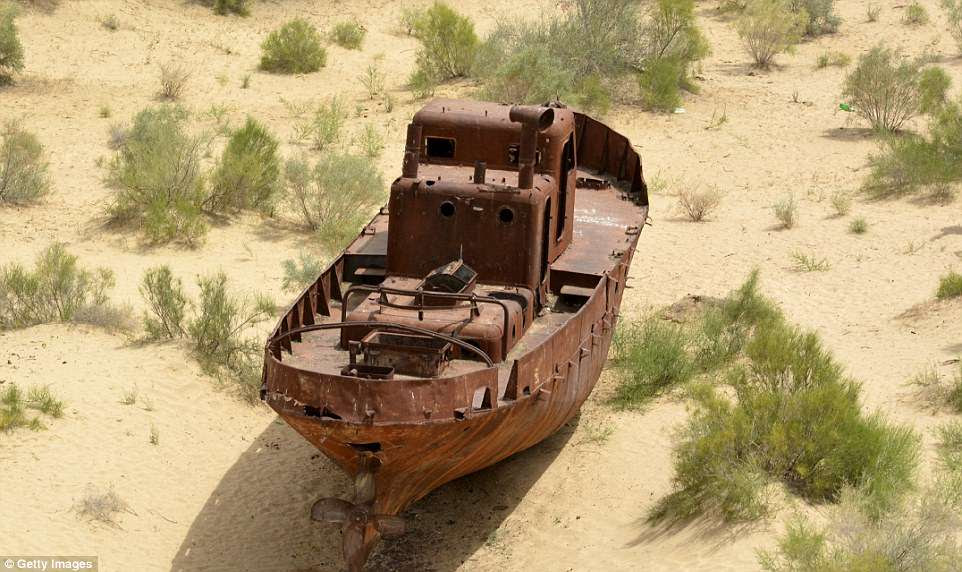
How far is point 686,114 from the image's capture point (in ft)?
78.6

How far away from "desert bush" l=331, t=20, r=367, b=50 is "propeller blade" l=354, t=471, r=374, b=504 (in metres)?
18.8

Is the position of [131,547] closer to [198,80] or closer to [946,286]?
[946,286]

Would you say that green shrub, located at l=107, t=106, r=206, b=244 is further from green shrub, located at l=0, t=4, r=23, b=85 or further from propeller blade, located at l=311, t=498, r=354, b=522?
propeller blade, located at l=311, t=498, r=354, b=522

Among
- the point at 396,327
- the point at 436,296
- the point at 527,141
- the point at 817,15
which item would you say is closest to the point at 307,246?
the point at 527,141

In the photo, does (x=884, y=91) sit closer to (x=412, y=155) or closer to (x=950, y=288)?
(x=950, y=288)

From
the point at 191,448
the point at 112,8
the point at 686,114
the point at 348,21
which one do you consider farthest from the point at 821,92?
the point at 191,448

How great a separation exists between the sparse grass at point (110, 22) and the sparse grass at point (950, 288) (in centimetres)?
1792

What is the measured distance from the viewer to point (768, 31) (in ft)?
88.0

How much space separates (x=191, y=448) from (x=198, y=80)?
13.5 m

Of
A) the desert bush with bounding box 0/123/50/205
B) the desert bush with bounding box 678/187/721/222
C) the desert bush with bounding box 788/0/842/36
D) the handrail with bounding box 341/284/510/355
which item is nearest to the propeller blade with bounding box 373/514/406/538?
the handrail with bounding box 341/284/510/355

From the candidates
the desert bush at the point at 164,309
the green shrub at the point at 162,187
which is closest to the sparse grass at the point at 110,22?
the green shrub at the point at 162,187

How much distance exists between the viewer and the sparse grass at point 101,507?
1089 cm

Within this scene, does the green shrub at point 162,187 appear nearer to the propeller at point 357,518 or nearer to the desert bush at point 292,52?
the desert bush at point 292,52

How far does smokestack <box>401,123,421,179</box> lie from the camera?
11578 mm
